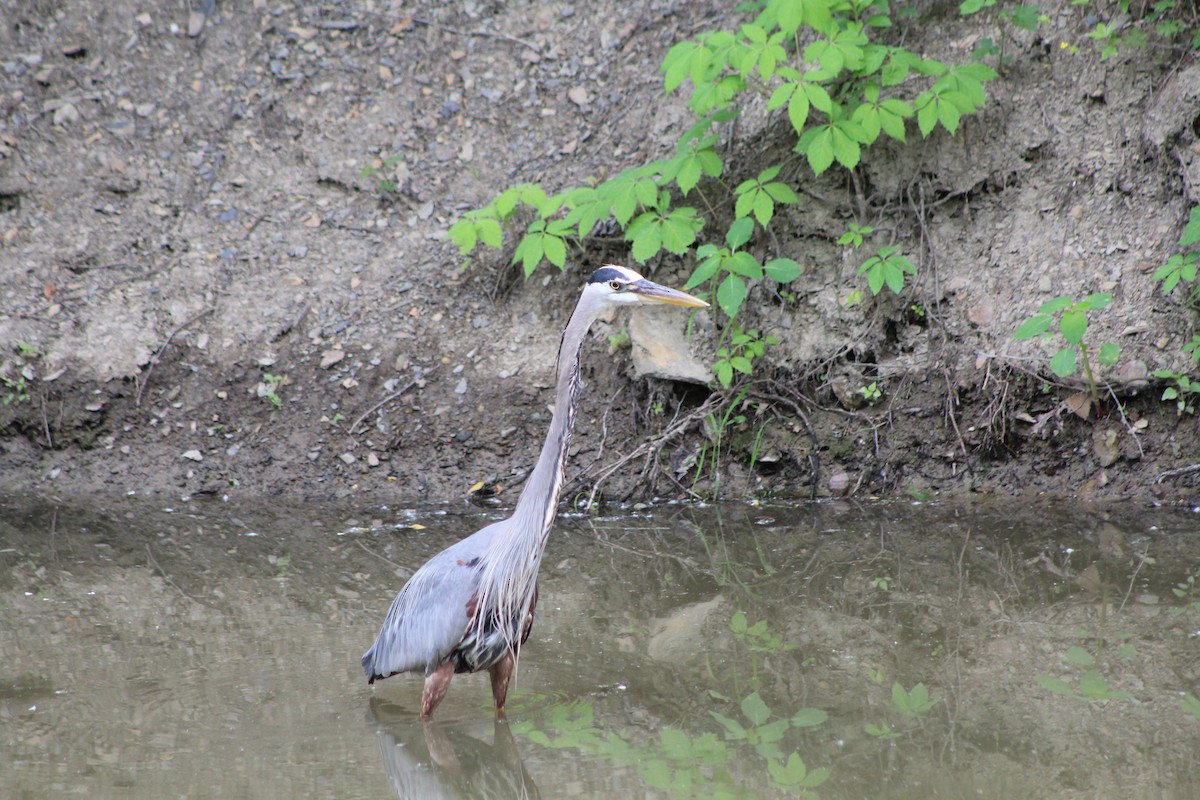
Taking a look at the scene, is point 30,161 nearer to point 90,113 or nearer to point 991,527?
point 90,113

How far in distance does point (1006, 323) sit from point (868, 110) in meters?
1.44

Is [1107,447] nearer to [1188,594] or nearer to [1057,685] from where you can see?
[1188,594]

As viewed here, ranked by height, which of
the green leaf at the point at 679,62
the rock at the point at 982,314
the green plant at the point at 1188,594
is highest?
the green leaf at the point at 679,62

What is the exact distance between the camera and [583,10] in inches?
317

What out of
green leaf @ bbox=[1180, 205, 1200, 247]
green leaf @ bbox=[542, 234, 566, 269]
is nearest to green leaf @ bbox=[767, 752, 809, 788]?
green leaf @ bbox=[542, 234, 566, 269]

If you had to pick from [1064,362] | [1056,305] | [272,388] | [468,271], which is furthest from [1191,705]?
[272,388]

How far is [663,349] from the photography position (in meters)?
6.36

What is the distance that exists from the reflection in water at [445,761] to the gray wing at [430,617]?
0.20m

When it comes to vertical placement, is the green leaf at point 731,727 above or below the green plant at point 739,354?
below

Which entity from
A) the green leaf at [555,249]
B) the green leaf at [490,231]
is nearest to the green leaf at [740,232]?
the green leaf at [555,249]

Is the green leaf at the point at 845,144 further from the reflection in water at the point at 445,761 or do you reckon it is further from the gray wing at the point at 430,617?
the reflection in water at the point at 445,761

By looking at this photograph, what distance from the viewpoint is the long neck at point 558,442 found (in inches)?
162

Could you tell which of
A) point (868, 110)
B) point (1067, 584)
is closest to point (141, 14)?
point (868, 110)

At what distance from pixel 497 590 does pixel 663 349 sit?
8.34 feet
